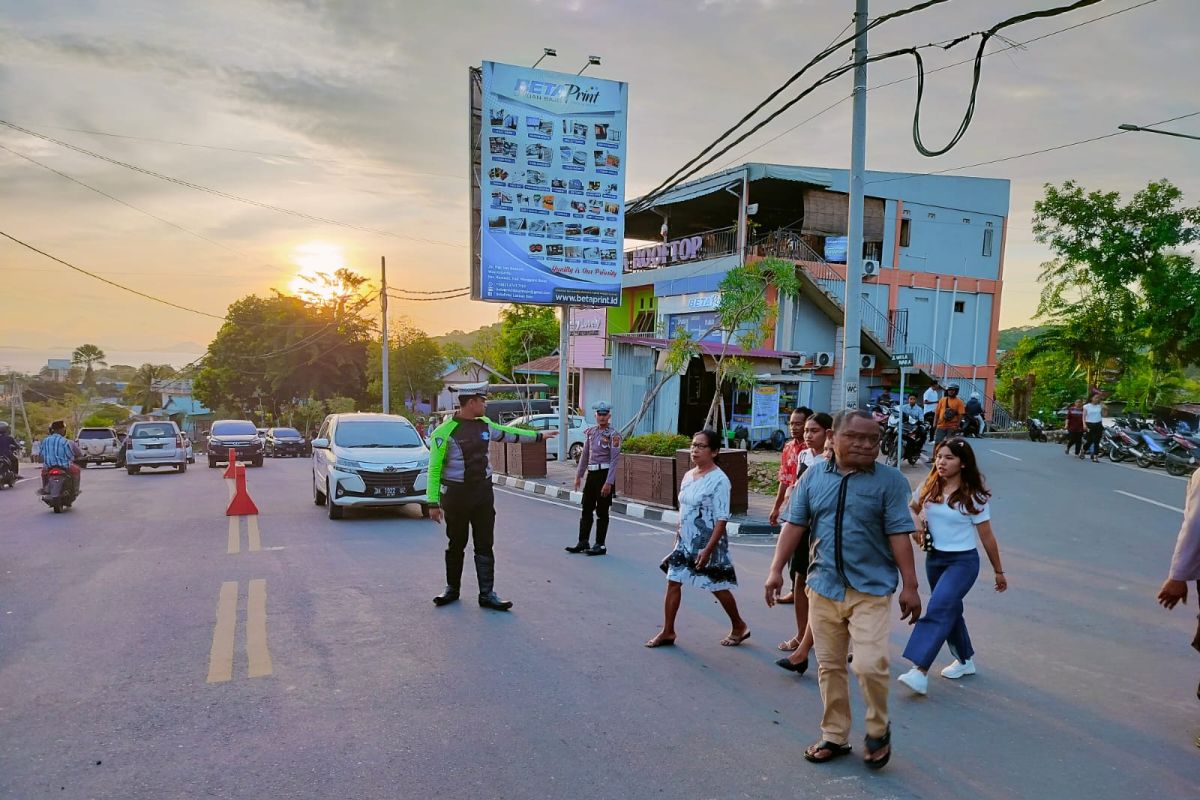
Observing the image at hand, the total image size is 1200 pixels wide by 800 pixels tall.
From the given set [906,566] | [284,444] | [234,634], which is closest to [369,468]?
[234,634]

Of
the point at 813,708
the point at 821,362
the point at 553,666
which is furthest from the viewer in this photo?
the point at 821,362

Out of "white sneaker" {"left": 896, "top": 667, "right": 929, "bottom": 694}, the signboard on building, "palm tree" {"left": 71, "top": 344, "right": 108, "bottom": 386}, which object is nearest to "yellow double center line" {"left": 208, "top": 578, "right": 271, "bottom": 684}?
"white sneaker" {"left": 896, "top": 667, "right": 929, "bottom": 694}

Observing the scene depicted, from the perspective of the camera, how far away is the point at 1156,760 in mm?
3760

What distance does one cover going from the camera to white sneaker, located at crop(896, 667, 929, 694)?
453cm

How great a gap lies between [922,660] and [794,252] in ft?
76.4

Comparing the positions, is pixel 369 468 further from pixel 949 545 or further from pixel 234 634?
pixel 949 545

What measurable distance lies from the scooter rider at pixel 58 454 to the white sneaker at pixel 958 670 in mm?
13125

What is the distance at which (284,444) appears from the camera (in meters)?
31.4

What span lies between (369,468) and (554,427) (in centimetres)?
1388

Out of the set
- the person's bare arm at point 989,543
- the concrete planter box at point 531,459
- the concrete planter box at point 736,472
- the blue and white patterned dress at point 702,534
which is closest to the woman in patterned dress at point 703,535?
the blue and white patterned dress at point 702,534

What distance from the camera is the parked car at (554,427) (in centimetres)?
2314

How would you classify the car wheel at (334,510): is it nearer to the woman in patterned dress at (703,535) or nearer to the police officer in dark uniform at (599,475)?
the police officer in dark uniform at (599,475)

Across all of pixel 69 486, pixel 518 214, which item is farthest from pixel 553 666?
pixel 518 214

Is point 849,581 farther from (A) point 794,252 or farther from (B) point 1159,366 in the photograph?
(B) point 1159,366
